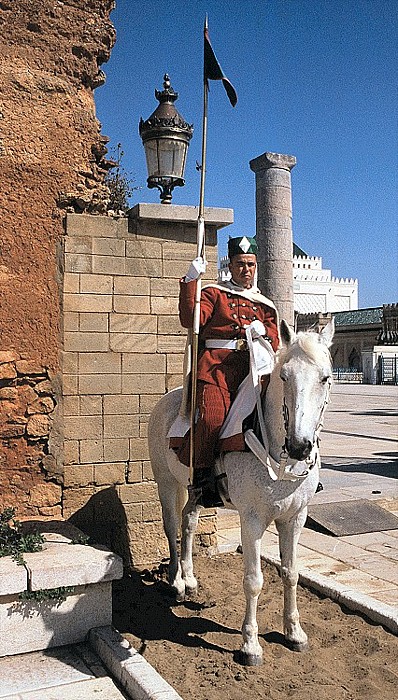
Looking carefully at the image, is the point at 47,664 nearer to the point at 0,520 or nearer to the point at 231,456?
the point at 0,520

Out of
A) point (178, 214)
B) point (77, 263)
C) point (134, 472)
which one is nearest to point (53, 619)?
point (134, 472)

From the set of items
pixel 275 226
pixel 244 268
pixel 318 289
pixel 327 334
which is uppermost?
pixel 318 289

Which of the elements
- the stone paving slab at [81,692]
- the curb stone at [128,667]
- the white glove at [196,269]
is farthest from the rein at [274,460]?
the stone paving slab at [81,692]

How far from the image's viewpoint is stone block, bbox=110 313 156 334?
6.32 metres

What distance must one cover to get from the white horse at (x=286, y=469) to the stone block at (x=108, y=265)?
199cm

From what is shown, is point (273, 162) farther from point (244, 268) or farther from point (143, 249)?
point (244, 268)

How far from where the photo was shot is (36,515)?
238 inches

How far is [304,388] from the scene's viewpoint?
12.2ft

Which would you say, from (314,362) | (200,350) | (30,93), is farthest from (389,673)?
(30,93)

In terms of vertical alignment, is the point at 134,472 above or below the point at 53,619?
above

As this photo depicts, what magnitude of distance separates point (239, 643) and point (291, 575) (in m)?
0.59

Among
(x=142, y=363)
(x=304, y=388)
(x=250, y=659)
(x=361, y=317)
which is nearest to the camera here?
(x=304, y=388)

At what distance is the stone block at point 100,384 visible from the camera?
619 centimetres

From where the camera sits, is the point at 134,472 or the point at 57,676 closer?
the point at 57,676
